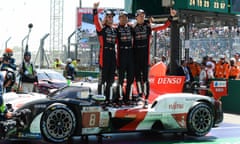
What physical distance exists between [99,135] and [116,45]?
77.8 inches

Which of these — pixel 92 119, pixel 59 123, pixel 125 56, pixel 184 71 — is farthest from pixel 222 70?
pixel 59 123

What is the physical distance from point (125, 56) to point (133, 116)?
133 centimetres

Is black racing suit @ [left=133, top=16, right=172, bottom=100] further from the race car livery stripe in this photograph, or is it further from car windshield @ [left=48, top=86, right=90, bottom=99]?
car windshield @ [left=48, top=86, right=90, bottom=99]

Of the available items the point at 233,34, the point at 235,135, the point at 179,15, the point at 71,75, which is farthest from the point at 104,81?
the point at 233,34

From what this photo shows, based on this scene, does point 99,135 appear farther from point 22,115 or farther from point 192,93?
point 192,93

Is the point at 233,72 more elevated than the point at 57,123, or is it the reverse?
the point at 233,72

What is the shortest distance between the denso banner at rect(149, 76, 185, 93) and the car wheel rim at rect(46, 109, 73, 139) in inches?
100

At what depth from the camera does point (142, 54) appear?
32.1ft

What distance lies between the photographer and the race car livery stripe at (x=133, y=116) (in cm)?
875

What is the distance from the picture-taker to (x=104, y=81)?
9.22m

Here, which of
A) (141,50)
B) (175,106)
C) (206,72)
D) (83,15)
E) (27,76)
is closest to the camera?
(175,106)

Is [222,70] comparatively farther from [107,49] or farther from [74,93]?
[74,93]

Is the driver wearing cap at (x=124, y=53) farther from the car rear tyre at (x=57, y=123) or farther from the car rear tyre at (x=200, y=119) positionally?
the car rear tyre at (x=57, y=123)

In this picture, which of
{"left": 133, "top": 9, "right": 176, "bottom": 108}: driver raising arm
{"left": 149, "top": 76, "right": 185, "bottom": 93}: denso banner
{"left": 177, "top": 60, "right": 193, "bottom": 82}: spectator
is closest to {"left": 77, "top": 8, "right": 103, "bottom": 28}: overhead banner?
{"left": 177, "top": 60, "right": 193, "bottom": 82}: spectator
